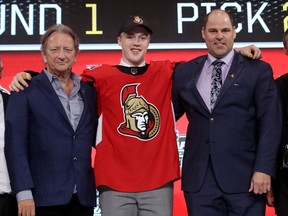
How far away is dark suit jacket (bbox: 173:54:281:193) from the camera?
2248 mm

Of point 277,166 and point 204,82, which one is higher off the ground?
point 204,82

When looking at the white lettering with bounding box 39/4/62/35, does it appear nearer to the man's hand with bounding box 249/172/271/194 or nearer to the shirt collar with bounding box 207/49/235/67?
the shirt collar with bounding box 207/49/235/67

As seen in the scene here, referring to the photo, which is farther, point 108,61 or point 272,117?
point 108,61

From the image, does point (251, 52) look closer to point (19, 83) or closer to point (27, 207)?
point (19, 83)

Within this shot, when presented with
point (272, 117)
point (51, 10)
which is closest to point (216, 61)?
point (272, 117)

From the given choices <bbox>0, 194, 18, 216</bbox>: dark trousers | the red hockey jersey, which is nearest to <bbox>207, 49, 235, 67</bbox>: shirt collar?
the red hockey jersey

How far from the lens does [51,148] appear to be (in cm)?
222

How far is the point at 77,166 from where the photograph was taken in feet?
7.34

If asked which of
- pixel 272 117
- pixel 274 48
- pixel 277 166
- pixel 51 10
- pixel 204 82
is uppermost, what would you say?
pixel 51 10

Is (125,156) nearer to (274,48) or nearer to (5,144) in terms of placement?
(5,144)

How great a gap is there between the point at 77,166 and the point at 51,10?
1838 millimetres

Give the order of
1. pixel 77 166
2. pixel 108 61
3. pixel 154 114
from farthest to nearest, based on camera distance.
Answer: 1. pixel 108 61
2. pixel 154 114
3. pixel 77 166

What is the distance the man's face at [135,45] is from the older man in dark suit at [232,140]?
0.31 m

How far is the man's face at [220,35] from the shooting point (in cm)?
237
